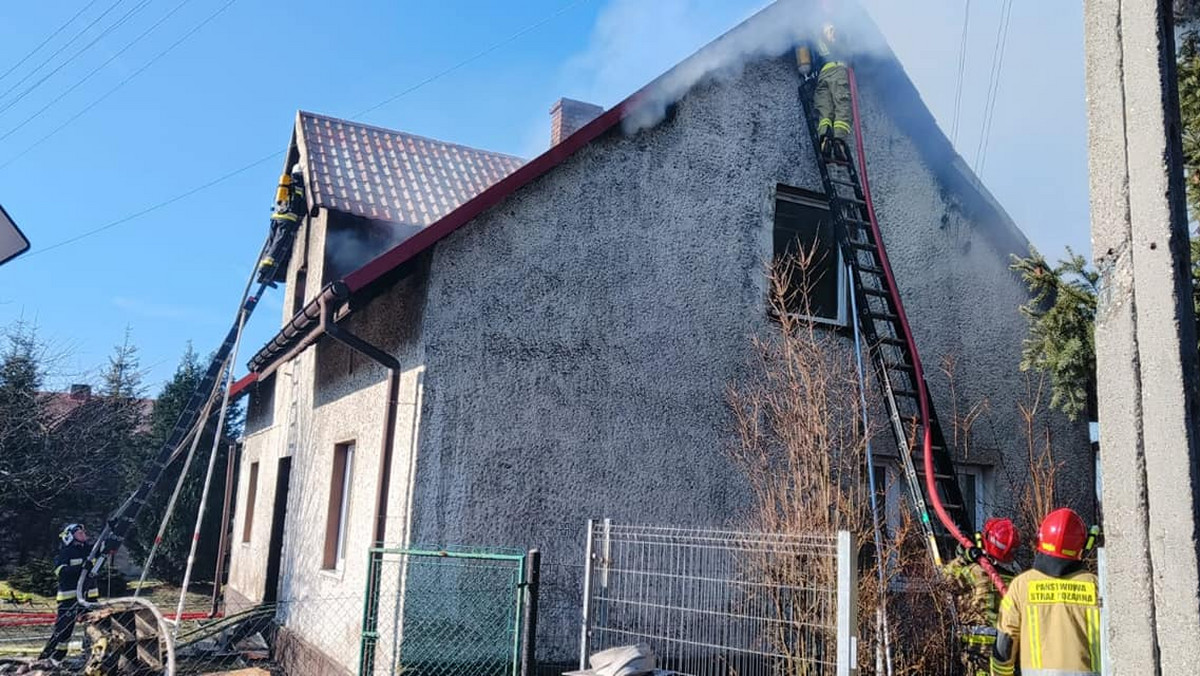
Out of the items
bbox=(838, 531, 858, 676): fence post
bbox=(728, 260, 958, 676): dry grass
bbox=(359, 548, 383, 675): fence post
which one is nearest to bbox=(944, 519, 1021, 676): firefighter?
bbox=(728, 260, 958, 676): dry grass

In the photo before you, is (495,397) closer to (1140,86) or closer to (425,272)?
(425,272)

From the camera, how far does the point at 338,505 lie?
29.0 ft

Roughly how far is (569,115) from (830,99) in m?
3.95

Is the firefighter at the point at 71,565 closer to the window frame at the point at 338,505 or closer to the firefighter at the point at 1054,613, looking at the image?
the window frame at the point at 338,505

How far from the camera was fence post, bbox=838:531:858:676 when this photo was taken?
4641 mm

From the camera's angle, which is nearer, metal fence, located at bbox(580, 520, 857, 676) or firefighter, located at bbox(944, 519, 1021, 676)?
metal fence, located at bbox(580, 520, 857, 676)

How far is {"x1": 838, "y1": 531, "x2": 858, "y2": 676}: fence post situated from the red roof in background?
6359 mm

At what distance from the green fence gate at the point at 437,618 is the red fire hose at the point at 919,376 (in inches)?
127

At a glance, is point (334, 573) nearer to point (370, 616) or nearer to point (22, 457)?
point (370, 616)

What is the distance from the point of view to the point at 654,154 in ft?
27.6

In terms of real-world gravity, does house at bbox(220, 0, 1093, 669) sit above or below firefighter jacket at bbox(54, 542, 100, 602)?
above

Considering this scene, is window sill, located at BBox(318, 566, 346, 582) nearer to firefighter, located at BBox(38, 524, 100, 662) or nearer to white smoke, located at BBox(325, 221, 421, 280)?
white smoke, located at BBox(325, 221, 421, 280)

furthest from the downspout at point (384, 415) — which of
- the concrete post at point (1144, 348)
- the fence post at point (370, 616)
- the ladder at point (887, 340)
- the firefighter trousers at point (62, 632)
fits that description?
the concrete post at point (1144, 348)

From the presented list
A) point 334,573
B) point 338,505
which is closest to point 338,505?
point 338,505
